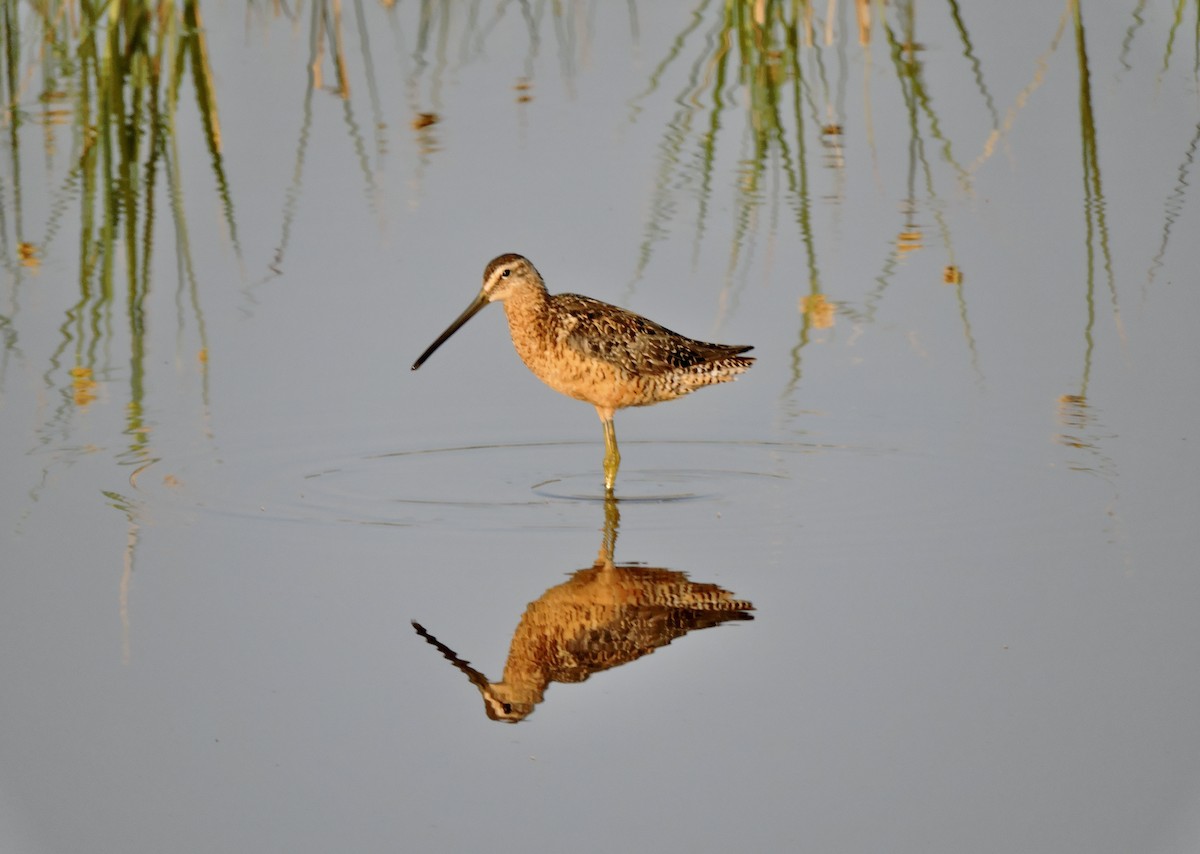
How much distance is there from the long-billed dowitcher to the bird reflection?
4.08ft

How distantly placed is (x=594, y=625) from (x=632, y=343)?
1953mm

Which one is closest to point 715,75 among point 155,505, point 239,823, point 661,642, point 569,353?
point 569,353

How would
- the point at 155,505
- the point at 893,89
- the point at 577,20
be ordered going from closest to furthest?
the point at 155,505, the point at 893,89, the point at 577,20

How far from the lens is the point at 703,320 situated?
7152 millimetres

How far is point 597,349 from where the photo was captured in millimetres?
6359

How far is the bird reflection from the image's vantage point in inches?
169

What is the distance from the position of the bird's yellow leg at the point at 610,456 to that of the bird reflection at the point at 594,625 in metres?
0.83

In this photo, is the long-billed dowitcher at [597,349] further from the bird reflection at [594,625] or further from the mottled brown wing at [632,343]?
the bird reflection at [594,625]

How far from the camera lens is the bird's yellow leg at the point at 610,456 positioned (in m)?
5.93

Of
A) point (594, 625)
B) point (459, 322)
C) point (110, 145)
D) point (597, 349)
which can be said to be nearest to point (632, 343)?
point (597, 349)

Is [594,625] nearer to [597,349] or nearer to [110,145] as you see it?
[597,349]

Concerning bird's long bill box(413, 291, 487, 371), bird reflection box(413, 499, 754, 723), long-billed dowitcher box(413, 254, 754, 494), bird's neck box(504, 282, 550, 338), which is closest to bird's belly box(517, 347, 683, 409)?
long-billed dowitcher box(413, 254, 754, 494)

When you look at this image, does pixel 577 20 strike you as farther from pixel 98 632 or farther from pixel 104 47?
pixel 98 632

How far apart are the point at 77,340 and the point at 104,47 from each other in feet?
11.0
